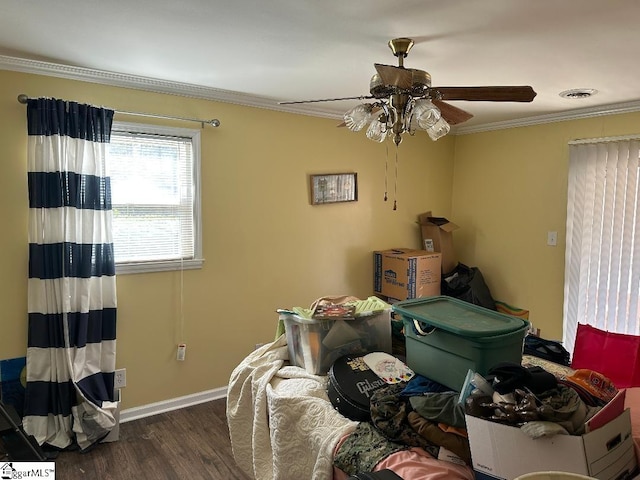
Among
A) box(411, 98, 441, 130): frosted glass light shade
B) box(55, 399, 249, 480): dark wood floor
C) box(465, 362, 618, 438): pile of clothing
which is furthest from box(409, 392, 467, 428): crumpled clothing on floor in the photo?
box(55, 399, 249, 480): dark wood floor

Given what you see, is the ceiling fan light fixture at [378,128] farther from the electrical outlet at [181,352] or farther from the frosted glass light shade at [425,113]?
the electrical outlet at [181,352]

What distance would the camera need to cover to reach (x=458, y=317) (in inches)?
68.7

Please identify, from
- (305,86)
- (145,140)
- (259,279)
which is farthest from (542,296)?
(145,140)

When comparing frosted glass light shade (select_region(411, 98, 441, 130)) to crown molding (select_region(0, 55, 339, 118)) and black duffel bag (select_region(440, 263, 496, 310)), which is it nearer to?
crown molding (select_region(0, 55, 339, 118))

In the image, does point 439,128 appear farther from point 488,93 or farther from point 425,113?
point 488,93

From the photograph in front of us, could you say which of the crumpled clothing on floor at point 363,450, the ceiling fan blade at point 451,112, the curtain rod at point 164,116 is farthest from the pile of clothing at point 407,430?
the curtain rod at point 164,116

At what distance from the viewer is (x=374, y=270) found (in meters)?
4.12

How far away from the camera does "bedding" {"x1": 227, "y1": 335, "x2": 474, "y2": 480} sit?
1335 mm

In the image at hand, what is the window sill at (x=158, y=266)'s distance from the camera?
2.88 m

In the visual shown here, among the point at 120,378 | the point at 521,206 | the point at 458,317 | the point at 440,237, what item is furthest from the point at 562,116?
the point at 120,378

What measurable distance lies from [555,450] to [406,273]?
2.72 m

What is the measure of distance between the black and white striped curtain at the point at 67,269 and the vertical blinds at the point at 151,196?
16 centimetres

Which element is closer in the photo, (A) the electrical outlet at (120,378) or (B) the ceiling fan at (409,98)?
(B) the ceiling fan at (409,98)

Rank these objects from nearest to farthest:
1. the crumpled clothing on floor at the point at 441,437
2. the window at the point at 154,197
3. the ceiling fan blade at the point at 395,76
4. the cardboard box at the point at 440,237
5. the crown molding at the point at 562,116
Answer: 1. the crumpled clothing on floor at the point at 441,437
2. the ceiling fan blade at the point at 395,76
3. the window at the point at 154,197
4. the crown molding at the point at 562,116
5. the cardboard box at the point at 440,237
